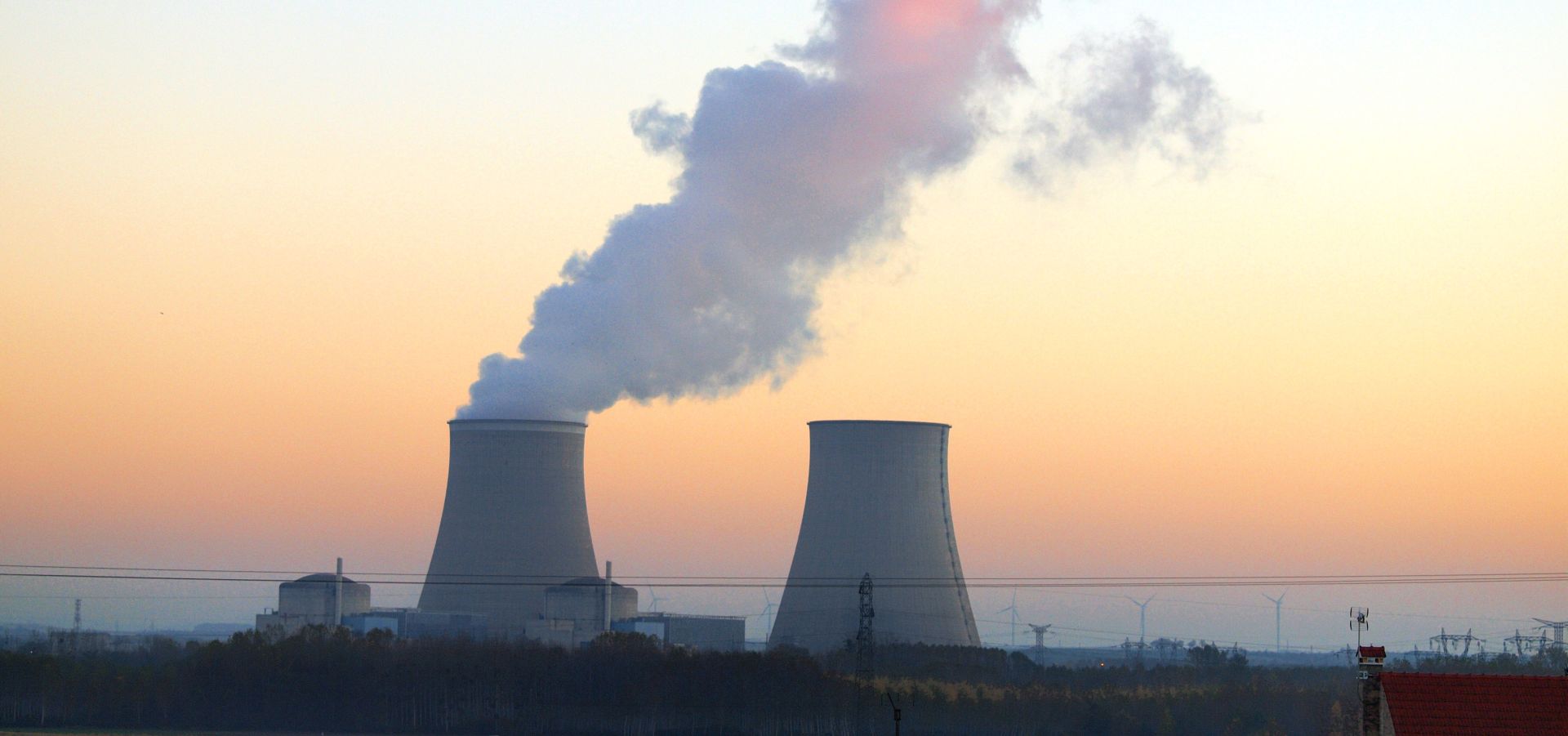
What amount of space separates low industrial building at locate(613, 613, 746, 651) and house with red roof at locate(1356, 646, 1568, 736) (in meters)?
21.3

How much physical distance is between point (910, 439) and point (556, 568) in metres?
6.76

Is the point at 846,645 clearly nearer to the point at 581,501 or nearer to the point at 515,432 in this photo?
the point at 581,501

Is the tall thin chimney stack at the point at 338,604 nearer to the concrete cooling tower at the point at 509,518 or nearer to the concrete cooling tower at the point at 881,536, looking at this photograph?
the concrete cooling tower at the point at 509,518

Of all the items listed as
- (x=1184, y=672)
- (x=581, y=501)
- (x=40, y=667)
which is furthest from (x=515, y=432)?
(x=1184, y=672)

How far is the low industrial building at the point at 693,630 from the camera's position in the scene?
1353 inches

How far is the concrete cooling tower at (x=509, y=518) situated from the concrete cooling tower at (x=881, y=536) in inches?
165

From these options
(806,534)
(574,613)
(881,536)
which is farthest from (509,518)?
(881,536)

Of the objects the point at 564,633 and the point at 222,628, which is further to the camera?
the point at 222,628

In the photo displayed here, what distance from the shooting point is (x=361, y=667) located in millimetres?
29266

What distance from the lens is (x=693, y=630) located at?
3606 centimetres

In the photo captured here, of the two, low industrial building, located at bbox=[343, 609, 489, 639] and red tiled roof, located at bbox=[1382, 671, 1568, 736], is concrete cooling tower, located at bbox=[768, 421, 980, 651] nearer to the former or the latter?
low industrial building, located at bbox=[343, 609, 489, 639]

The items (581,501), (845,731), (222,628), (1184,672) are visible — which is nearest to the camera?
(845,731)

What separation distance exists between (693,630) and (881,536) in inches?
A: 318

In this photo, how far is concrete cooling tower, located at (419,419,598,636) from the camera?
93.2 ft
